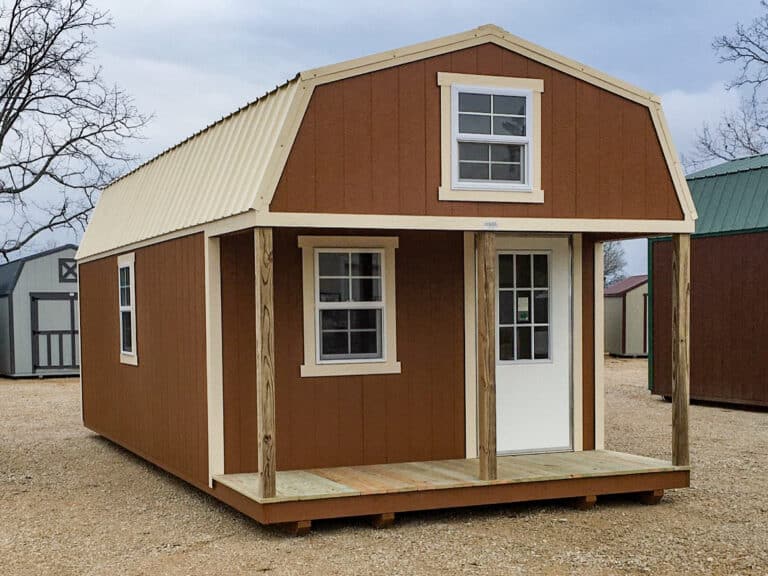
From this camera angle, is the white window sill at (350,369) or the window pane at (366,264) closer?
the white window sill at (350,369)

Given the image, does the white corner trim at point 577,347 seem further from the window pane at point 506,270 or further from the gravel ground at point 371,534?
the gravel ground at point 371,534

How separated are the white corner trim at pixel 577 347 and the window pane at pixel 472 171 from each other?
1.51 m

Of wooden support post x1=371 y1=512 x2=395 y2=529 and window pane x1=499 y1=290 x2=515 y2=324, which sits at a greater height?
window pane x1=499 y1=290 x2=515 y2=324

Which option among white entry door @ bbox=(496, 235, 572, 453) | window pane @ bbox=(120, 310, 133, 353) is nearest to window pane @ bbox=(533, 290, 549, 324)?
white entry door @ bbox=(496, 235, 572, 453)

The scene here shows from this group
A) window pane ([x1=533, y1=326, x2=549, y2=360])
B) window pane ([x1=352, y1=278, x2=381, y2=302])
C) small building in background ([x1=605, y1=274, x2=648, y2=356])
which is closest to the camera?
window pane ([x1=352, y1=278, x2=381, y2=302])

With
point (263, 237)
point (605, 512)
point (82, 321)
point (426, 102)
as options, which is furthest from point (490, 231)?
point (82, 321)

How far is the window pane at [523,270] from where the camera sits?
9.17 m

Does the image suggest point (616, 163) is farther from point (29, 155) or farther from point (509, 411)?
point (29, 155)

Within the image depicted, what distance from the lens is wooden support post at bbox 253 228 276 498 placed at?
23.6 ft

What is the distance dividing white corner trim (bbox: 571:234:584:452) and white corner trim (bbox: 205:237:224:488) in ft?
10.7

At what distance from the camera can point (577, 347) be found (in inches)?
367

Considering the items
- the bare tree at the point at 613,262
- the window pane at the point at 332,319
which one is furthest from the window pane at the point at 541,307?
the bare tree at the point at 613,262

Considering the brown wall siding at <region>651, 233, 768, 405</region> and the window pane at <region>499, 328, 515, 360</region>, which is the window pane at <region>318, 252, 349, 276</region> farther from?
the brown wall siding at <region>651, 233, 768, 405</region>

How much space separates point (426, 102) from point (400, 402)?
262 centimetres
